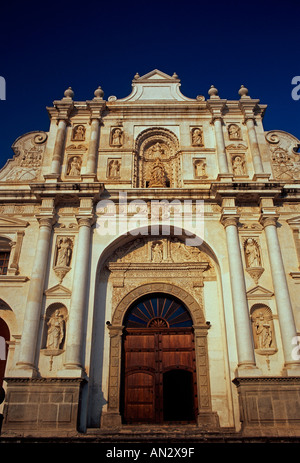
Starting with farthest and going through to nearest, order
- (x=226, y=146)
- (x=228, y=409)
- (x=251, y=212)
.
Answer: (x=226, y=146) < (x=251, y=212) < (x=228, y=409)

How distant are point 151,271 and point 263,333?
402 centimetres

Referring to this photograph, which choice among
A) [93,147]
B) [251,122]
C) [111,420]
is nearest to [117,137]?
[93,147]

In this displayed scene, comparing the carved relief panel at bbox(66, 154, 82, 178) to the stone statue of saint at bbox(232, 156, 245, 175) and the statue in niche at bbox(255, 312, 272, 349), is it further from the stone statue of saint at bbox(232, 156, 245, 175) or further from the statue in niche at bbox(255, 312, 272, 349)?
the statue in niche at bbox(255, 312, 272, 349)

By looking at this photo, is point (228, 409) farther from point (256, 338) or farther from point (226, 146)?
point (226, 146)

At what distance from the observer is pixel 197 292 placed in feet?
42.6

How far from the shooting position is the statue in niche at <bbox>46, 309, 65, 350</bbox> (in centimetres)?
1138

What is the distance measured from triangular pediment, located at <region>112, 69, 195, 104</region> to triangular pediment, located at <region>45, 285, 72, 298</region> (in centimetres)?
816

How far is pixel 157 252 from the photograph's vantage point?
45.0 feet

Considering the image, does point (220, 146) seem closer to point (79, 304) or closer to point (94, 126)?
point (94, 126)

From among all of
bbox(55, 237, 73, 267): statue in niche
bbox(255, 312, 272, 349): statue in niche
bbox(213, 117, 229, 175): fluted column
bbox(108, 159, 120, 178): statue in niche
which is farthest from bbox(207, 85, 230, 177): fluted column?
bbox(55, 237, 73, 267): statue in niche

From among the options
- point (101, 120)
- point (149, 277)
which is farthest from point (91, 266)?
point (101, 120)

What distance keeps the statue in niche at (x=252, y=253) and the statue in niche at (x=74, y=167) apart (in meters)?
6.40

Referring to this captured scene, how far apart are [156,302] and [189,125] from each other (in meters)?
7.12

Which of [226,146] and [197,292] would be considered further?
[226,146]
